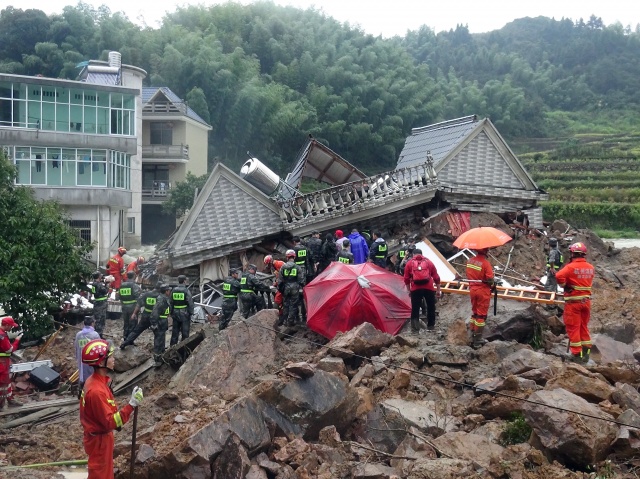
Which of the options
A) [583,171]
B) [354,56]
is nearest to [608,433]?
[583,171]

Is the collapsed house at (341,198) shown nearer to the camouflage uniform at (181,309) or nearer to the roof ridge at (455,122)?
the roof ridge at (455,122)

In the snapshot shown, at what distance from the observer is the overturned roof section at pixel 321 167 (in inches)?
812

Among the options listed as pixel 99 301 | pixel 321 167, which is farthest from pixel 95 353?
pixel 321 167

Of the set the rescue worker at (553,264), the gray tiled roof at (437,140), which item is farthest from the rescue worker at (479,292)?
the gray tiled roof at (437,140)

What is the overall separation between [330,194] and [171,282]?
174 inches

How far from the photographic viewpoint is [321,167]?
845 inches

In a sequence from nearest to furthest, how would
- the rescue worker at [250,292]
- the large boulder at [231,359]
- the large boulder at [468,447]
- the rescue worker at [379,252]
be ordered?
the large boulder at [468,447]
the large boulder at [231,359]
the rescue worker at [250,292]
the rescue worker at [379,252]

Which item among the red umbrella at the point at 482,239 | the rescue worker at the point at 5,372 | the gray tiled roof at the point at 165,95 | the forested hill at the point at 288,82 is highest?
the forested hill at the point at 288,82

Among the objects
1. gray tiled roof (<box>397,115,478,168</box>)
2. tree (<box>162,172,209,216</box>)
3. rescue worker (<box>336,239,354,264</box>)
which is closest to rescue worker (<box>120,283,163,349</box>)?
rescue worker (<box>336,239,354,264</box>)

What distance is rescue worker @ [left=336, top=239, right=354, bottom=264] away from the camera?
14.3 metres

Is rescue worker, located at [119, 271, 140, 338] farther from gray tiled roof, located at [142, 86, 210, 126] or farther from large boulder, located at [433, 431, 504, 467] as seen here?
gray tiled roof, located at [142, 86, 210, 126]

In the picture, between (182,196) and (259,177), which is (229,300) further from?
(182,196)

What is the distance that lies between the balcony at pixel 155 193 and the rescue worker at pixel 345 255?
26947 millimetres

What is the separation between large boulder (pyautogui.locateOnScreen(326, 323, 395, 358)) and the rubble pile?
0.07ft
